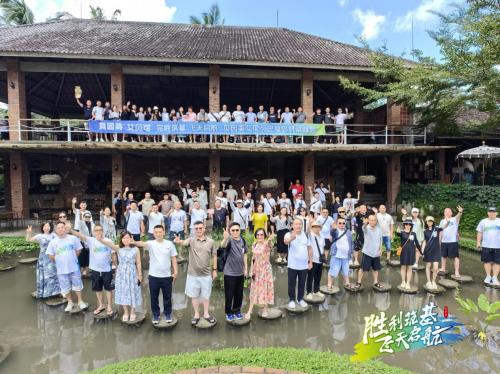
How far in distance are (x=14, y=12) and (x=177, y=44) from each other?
25.8 meters

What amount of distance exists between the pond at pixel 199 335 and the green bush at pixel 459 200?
244 inches

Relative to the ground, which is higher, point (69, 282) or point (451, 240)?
point (451, 240)

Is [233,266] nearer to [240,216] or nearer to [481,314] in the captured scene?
[240,216]

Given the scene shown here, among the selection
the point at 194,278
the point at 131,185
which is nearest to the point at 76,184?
the point at 131,185

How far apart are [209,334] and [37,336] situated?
2.56m

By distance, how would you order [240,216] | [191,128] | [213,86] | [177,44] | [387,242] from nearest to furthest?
[387,242] → [240,216] → [191,128] → [213,86] → [177,44]

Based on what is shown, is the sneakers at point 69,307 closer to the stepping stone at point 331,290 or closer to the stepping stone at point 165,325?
the stepping stone at point 165,325

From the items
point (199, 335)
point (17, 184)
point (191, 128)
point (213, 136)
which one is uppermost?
point (191, 128)

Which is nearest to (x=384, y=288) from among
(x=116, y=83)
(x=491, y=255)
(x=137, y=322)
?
(x=491, y=255)

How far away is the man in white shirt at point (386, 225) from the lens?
7.50 metres

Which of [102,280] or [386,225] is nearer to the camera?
[102,280]

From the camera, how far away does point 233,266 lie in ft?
Result: 16.3

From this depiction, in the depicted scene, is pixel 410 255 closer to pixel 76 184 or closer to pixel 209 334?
pixel 209 334

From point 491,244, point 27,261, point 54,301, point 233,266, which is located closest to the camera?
point 233,266
